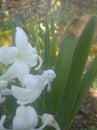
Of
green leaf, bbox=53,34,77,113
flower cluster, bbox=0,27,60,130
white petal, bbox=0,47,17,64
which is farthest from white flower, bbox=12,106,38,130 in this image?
green leaf, bbox=53,34,77,113

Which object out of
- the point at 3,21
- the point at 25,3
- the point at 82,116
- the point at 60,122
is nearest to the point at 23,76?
the point at 60,122

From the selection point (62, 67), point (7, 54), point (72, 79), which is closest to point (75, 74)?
point (72, 79)

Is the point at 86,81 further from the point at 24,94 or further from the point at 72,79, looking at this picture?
the point at 24,94

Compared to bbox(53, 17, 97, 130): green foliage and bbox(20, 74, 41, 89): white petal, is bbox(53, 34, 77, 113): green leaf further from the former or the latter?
bbox(20, 74, 41, 89): white petal

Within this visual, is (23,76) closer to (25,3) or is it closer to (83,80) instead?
(83,80)

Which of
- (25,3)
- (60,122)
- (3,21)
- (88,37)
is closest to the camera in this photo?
(88,37)

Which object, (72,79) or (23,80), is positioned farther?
(72,79)
